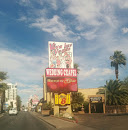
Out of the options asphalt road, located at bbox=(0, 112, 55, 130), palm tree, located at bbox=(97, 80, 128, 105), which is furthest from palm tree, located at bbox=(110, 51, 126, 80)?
asphalt road, located at bbox=(0, 112, 55, 130)

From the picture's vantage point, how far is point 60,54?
4112 centimetres

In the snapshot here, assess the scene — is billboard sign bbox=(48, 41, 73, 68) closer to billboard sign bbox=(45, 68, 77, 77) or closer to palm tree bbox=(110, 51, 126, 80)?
billboard sign bbox=(45, 68, 77, 77)

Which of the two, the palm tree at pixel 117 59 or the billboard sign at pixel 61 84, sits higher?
the palm tree at pixel 117 59

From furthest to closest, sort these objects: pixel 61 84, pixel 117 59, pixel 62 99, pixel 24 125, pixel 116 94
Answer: pixel 117 59 → pixel 116 94 → pixel 62 99 → pixel 61 84 → pixel 24 125

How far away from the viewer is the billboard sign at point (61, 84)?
37487 millimetres

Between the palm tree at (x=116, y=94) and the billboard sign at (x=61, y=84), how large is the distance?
33.1 feet

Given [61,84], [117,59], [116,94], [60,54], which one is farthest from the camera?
[117,59]

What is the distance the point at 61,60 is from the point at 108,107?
15.3 m

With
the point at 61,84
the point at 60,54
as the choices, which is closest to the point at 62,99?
the point at 61,84

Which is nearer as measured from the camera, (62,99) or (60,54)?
(62,99)

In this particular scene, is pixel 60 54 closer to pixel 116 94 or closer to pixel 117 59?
pixel 116 94

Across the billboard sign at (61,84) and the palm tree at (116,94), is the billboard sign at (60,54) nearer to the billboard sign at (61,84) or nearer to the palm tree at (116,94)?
the billboard sign at (61,84)

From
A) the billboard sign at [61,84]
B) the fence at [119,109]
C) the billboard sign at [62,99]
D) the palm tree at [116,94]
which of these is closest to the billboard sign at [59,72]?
the billboard sign at [61,84]

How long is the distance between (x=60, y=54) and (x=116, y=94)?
15977 mm
